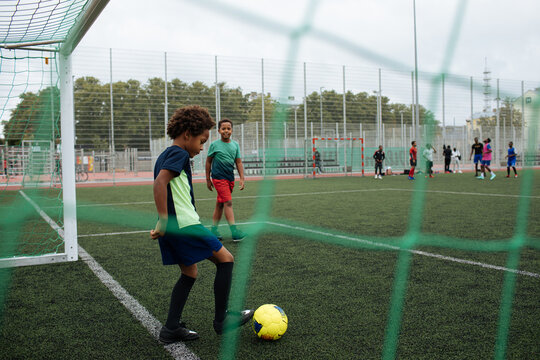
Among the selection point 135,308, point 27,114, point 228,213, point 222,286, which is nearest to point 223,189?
point 228,213

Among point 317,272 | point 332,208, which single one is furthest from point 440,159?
point 317,272

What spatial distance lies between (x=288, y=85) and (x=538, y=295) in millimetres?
2958

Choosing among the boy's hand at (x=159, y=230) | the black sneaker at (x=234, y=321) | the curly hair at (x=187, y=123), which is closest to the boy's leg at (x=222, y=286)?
the black sneaker at (x=234, y=321)

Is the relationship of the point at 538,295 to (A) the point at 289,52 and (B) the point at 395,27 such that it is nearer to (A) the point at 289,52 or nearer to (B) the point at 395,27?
(B) the point at 395,27

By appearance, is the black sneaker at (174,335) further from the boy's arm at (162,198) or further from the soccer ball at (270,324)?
the boy's arm at (162,198)

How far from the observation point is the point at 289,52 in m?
1.85

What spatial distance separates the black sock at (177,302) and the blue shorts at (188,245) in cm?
20

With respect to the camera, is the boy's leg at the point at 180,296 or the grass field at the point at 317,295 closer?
the grass field at the point at 317,295

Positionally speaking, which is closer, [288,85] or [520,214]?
[288,85]

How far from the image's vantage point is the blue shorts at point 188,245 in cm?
276

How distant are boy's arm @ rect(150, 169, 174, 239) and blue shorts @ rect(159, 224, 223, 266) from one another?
4.2 inches

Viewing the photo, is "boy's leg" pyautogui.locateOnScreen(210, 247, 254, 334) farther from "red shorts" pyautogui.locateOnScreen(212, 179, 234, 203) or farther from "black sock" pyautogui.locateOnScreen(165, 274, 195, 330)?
"red shorts" pyautogui.locateOnScreen(212, 179, 234, 203)

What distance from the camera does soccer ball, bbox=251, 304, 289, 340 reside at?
2.79 meters

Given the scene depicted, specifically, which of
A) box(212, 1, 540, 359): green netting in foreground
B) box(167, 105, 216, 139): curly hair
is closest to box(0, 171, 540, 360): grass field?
box(212, 1, 540, 359): green netting in foreground
